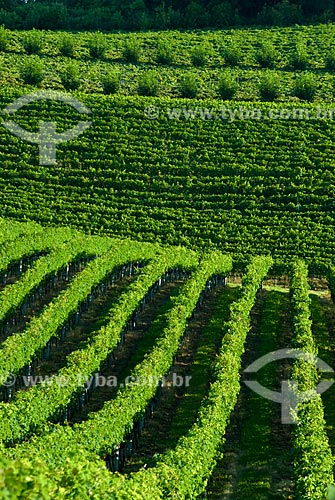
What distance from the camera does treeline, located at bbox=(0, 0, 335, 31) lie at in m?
91.1

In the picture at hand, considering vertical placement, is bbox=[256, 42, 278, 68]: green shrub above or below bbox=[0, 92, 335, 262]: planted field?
above

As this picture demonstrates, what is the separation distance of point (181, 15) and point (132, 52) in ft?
66.0

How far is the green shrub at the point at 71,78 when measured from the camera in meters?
67.2

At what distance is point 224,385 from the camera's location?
2681 centimetres

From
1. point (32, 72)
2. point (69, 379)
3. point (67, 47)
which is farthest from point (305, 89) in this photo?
point (69, 379)

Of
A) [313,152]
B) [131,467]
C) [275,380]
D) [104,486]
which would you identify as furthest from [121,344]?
[313,152]

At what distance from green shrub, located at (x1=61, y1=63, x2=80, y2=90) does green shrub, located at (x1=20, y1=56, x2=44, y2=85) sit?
2.02m

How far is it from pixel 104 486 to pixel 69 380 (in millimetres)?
10507

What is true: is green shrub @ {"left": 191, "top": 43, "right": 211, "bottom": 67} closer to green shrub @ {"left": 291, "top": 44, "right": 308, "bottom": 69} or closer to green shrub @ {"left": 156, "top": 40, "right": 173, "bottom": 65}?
green shrub @ {"left": 156, "top": 40, "right": 173, "bottom": 65}

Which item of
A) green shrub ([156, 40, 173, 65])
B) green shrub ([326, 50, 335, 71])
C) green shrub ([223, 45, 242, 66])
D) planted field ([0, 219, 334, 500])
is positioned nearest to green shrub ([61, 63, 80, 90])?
green shrub ([156, 40, 173, 65])

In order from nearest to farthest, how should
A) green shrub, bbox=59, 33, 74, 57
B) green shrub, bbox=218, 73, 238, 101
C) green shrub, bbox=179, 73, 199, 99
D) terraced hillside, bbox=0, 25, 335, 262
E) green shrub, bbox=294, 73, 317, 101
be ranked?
1. terraced hillside, bbox=0, 25, 335, 262
2. green shrub, bbox=218, 73, 238, 101
3. green shrub, bbox=294, 73, 317, 101
4. green shrub, bbox=179, 73, 199, 99
5. green shrub, bbox=59, 33, 74, 57

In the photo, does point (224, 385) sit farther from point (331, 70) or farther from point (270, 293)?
point (331, 70)

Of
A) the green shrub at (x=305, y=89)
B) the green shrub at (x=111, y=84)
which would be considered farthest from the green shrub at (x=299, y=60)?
the green shrub at (x=111, y=84)

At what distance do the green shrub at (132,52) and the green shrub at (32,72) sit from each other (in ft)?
34.0
